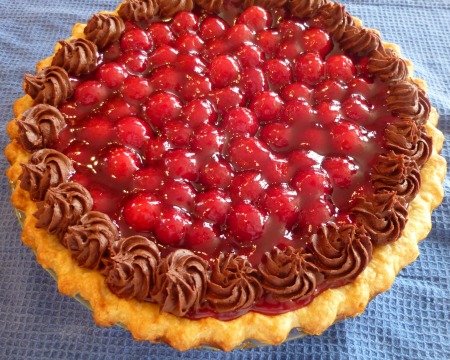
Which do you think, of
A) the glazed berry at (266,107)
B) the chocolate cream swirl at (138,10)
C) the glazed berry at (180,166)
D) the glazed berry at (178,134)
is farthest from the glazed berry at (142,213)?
the chocolate cream swirl at (138,10)

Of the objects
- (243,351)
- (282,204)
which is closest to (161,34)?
(282,204)

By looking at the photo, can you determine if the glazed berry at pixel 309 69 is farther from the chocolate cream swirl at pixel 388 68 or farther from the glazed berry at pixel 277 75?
the chocolate cream swirl at pixel 388 68

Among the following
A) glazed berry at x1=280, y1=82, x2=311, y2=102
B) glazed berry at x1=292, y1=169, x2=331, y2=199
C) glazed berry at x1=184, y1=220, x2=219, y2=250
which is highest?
glazed berry at x1=280, y1=82, x2=311, y2=102

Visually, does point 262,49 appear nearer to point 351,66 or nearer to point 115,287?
point 351,66

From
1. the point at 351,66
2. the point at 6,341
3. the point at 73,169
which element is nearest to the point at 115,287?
the point at 73,169

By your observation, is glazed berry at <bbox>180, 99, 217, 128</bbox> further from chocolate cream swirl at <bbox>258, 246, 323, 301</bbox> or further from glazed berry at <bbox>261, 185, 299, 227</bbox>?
chocolate cream swirl at <bbox>258, 246, 323, 301</bbox>

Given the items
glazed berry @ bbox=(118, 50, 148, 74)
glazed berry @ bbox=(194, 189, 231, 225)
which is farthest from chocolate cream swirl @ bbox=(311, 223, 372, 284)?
glazed berry @ bbox=(118, 50, 148, 74)
